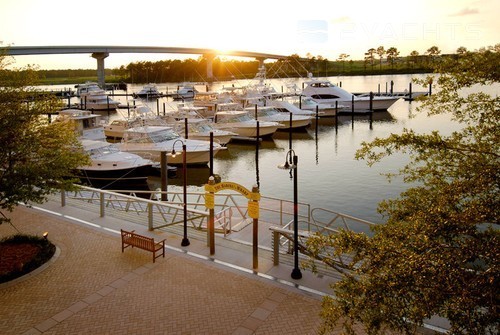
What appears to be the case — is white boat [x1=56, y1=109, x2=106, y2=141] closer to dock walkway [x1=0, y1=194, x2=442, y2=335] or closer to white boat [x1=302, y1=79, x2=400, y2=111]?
dock walkway [x1=0, y1=194, x2=442, y2=335]

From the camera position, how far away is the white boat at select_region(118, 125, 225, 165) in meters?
33.9

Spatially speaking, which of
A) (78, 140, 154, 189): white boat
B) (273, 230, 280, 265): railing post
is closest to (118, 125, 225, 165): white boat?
(78, 140, 154, 189): white boat

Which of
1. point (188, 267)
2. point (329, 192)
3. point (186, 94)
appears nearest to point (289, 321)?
point (188, 267)

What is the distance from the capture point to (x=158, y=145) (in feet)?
112

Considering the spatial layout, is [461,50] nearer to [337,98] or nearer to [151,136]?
[151,136]

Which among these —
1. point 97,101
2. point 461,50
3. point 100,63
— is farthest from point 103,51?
point 461,50

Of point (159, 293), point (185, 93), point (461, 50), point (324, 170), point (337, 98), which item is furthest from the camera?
point (185, 93)

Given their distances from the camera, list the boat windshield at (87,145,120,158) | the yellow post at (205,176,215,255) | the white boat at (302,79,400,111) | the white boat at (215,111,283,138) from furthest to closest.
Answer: the white boat at (302,79,400,111)
the white boat at (215,111,283,138)
the boat windshield at (87,145,120,158)
the yellow post at (205,176,215,255)

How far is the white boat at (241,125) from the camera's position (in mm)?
48219

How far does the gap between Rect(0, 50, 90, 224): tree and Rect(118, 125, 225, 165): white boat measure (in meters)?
20.5

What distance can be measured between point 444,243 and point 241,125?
142 ft

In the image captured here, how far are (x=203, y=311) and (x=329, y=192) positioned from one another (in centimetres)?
1944

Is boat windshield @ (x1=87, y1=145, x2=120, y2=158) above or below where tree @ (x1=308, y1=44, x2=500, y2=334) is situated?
below

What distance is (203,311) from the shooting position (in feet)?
32.1
